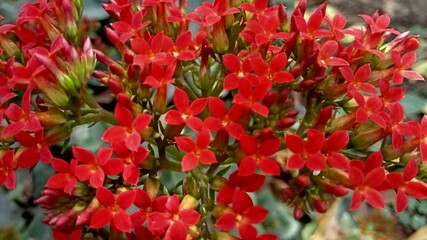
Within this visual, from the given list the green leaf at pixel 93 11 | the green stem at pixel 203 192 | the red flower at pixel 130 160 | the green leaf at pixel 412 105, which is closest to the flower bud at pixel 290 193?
the green stem at pixel 203 192

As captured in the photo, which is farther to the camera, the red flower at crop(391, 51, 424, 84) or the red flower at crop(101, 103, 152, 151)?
the red flower at crop(391, 51, 424, 84)

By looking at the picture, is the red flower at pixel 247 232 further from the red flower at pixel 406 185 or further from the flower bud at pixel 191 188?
the red flower at pixel 406 185

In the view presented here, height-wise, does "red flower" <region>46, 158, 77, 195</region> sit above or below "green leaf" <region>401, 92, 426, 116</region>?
above

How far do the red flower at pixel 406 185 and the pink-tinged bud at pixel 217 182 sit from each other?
24cm

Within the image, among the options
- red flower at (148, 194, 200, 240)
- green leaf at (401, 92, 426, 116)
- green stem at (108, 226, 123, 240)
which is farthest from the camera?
green leaf at (401, 92, 426, 116)

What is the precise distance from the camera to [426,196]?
104cm

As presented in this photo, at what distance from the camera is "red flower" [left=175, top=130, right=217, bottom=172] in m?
0.96

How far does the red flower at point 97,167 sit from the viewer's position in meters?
0.96

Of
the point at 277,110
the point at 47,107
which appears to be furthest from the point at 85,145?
the point at 277,110

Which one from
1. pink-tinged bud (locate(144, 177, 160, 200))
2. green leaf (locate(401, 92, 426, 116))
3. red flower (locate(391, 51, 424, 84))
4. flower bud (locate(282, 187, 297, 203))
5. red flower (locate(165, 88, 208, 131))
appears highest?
red flower (locate(165, 88, 208, 131))

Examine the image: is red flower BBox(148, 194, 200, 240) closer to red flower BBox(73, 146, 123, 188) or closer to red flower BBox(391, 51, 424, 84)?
red flower BBox(73, 146, 123, 188)

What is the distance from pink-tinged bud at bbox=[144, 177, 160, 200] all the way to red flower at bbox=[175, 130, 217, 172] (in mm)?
93

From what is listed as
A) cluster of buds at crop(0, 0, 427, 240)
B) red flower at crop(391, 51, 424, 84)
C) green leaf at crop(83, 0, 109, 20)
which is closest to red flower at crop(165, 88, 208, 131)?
cluster of buds at crop(0, 0, 427, 240)

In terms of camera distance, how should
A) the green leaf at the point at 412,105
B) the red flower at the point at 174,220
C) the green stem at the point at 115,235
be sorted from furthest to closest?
the green leaf at the point at 412,105 < the green stem at the point at 115,235 < the red flower at the point at 174,220
